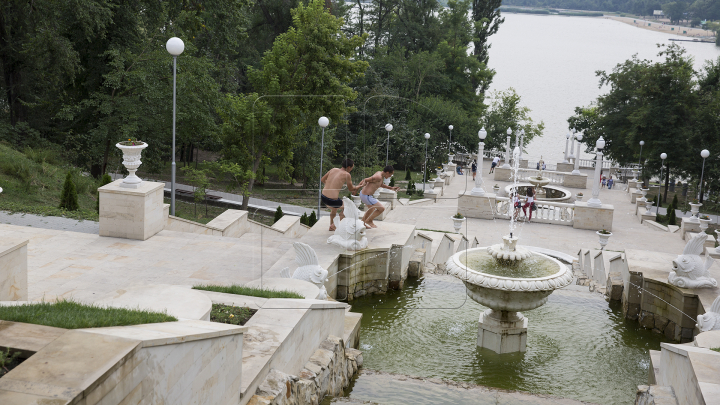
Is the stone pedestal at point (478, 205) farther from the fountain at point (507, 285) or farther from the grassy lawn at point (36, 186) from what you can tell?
the fountain at point (507, 285)

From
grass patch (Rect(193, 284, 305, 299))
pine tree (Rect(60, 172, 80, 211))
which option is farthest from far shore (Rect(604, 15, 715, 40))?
grass patch (Rect(193, 284, 305, 299))

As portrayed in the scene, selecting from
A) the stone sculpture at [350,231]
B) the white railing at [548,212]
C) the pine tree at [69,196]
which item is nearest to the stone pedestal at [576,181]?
the white railing at [548,212]

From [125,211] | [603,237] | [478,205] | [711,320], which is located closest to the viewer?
[711,320]

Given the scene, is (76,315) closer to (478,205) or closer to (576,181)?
(478,205)

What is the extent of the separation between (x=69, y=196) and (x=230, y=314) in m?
8.41

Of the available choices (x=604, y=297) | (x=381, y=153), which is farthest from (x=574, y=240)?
(x=381, y=153)

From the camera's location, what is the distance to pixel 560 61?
383 ft

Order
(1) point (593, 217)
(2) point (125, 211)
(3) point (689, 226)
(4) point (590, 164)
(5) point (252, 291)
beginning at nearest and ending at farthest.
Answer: (5) point (252, 291) < (2) point (125, 211) < (3) point (689, 226) < (1) point (593, 217) < (4) point (590, 164)

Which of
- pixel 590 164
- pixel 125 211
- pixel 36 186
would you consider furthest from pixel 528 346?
pixel 590 164

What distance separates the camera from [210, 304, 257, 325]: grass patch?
710cm

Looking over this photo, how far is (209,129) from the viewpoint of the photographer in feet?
82.1

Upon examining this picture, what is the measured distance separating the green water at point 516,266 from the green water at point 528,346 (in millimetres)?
1210

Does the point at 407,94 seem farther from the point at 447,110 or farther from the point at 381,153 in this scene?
the point at 381,153

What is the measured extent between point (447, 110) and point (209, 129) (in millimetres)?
23224
